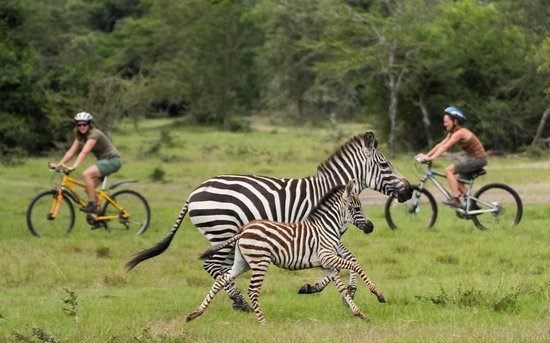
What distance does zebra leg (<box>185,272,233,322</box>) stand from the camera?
810cm

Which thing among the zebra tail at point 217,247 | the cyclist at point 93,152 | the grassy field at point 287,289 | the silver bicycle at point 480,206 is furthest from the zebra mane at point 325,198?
the cyclist at point 93,152

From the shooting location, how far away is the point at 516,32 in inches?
1300

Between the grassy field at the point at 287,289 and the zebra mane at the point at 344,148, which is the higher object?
the zebra mane at the point at 344,148

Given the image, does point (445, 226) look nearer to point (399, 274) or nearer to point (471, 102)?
point (399, 274)

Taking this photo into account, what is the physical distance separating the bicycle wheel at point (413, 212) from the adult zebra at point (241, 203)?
570 centimetres

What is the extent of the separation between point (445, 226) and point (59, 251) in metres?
6.21

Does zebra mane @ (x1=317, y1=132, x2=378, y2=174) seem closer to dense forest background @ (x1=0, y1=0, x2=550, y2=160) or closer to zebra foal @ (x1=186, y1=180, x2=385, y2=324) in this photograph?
zebra foal @ (x1=186, y1=180, x2=385, y2=324)

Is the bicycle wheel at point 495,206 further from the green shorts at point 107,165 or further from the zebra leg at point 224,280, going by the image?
the zebra leg at point 224,280

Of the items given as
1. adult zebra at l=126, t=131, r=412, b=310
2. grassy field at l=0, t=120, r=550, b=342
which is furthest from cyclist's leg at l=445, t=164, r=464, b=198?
adult zebra at l=126, t=131, r=412, b=310

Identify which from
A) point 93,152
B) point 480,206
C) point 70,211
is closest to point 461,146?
point 480,206

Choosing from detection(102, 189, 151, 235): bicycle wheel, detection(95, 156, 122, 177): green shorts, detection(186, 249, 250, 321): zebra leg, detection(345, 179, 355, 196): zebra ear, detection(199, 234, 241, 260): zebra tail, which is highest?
detection(345, 179, 355, 196): zebra ear

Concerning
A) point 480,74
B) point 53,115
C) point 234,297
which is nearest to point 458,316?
point 234,297

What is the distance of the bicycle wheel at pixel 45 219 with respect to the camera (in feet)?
48.3

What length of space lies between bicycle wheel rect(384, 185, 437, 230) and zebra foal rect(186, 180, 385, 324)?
641 cm
